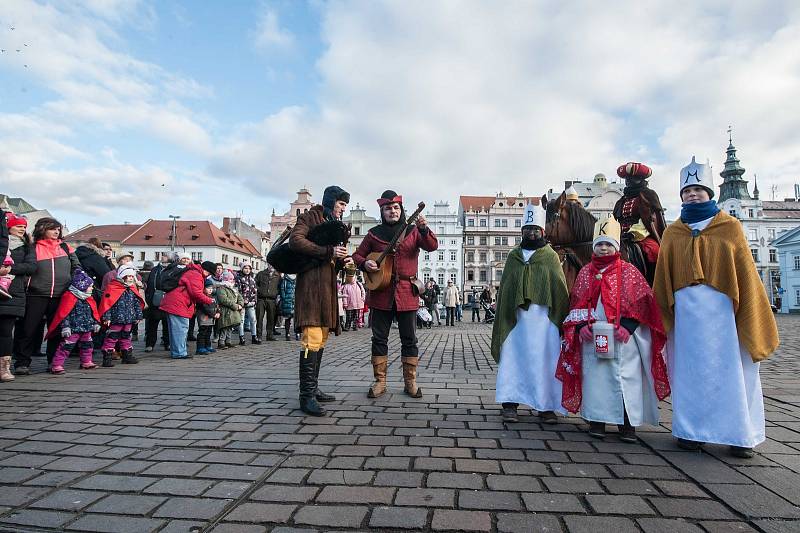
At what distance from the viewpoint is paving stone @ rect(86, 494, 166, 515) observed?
2297mm

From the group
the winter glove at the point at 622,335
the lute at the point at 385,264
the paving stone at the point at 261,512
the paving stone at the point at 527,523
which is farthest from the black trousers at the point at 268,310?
the paving stone at the point at 527,523

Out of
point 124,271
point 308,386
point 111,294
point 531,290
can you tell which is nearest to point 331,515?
point 308,386

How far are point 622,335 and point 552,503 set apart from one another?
65.7 inches

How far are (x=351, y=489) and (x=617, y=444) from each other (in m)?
2.10

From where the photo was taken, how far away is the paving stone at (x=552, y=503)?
2.31 metres

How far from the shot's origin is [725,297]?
3389 millimetres

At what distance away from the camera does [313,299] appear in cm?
446

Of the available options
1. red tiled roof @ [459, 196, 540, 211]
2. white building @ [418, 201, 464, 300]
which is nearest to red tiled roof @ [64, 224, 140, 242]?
white building @ [418, 201, 464, 300]

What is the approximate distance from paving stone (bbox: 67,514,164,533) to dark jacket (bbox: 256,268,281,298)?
9.37 meters

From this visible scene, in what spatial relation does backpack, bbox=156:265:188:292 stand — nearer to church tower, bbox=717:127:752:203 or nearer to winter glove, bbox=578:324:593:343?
winter glove, bbox=578:324:593:343

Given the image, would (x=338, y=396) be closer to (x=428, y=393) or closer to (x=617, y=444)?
(x=428, y=393)

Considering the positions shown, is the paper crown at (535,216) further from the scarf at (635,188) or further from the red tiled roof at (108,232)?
the red tiled roof at (108,232)

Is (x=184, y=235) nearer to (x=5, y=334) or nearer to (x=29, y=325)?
(x=29, y=325)

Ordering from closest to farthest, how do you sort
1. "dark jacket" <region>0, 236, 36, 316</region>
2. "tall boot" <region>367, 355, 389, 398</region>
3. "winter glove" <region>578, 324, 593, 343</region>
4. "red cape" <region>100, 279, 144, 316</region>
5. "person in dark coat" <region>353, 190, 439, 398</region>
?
"winter glove" <region>578, 324, 593, 343</region> < "tall boot" <region>367, 355, 389, 398</region> < "person in dark coat" <region>353, 190, 439, 398</region> < "dark jacket" <region>0, 236, 36, 316</region> < "red cape" <region>100, 279, 144, 316</region>
